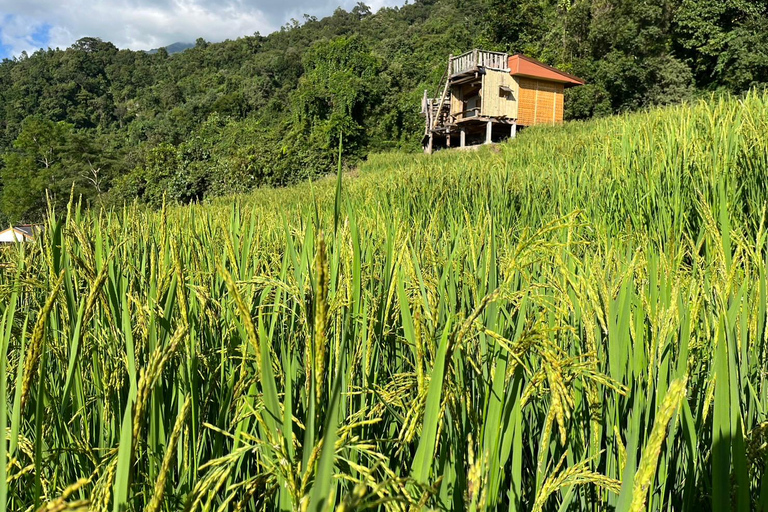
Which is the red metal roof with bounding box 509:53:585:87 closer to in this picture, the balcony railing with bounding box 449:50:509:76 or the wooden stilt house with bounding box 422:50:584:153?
the wooden stilt house with bounding box 422:50:584:153

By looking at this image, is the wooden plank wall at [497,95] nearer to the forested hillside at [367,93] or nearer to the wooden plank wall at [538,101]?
the wooden plank wall at [538,101]

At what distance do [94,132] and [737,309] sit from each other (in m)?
85.4

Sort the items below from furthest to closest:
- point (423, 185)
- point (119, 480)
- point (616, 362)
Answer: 1. point (423, 185)
2. point (616, 362)
3. point (119, 480)

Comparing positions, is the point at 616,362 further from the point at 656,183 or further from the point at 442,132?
the point at 442,132

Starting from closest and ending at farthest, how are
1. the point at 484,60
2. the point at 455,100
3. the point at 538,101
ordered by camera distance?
the point at 484,60 → the point at 538,101 → the point at 455,100

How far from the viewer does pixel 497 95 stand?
23375mm

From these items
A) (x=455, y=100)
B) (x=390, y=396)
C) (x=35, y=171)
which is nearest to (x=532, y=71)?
(x=455, y=100)

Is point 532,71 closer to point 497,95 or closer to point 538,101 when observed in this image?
point 538,101

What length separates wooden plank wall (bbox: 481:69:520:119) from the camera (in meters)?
Answer: 23.1

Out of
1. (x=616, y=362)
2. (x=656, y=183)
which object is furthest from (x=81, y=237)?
(x=656, y=183)

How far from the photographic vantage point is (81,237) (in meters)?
0.99

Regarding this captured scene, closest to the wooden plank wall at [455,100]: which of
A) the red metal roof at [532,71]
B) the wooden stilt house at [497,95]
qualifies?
the wooden stilt house at [497,95]

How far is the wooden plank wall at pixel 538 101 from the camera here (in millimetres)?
24205

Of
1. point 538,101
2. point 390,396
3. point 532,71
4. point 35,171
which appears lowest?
point 390,396
